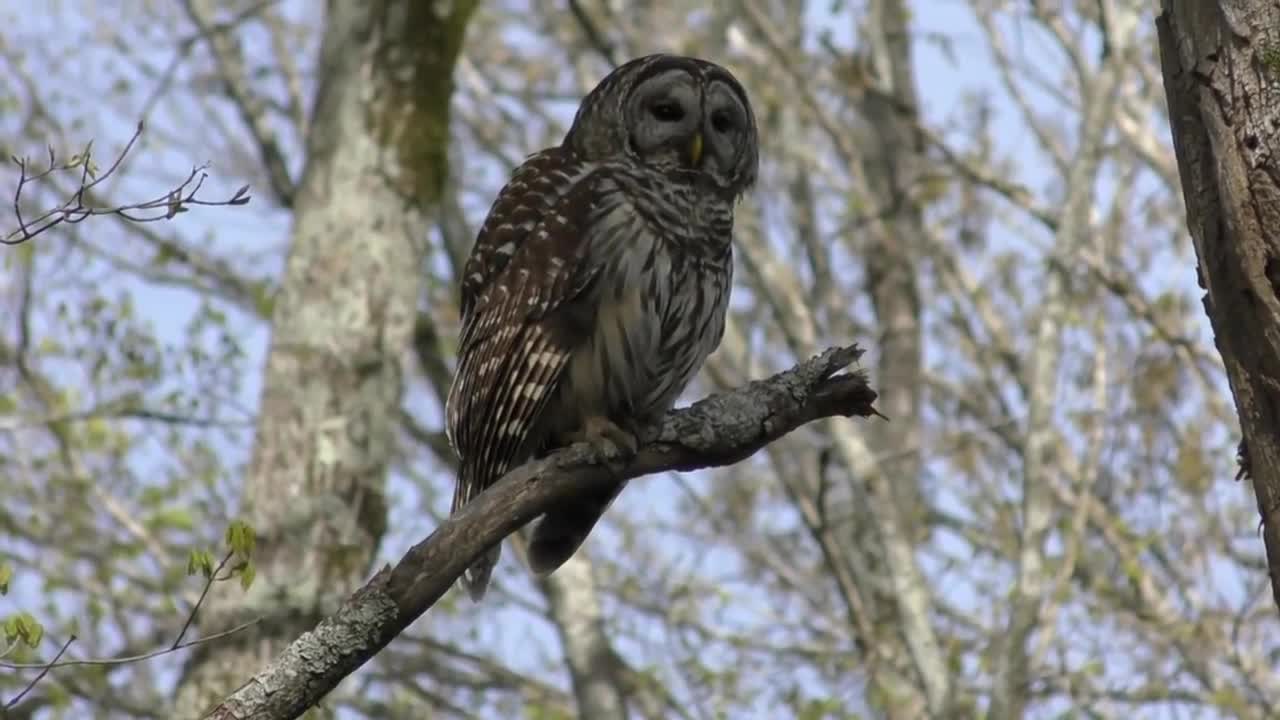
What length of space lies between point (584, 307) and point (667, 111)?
0.83 metres

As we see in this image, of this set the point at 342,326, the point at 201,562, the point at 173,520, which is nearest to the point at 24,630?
the point at 201,562

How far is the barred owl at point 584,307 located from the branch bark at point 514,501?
1.32 ft

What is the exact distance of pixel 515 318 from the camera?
4.50 m

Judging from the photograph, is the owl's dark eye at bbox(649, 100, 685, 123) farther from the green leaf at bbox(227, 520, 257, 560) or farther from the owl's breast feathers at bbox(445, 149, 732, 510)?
the green leaf at bbox(227, 520, 257, 560)

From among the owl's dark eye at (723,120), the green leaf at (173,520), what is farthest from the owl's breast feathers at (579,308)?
the green leaf at (173,520)

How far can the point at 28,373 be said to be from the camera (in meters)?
9.16

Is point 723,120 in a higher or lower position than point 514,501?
higher

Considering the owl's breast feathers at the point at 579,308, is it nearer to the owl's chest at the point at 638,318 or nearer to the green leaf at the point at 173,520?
the owl's chest at the point at 638,318

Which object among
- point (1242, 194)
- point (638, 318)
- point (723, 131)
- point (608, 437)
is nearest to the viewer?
point (1242, 194)

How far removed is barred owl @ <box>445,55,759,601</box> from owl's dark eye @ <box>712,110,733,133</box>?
14 cm

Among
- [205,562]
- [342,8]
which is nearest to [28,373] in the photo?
[342,8]

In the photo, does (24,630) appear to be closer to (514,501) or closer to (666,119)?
(514,501)

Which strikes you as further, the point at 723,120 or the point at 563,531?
the point at 723,120

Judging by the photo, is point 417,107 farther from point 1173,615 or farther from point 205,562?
point 1173,615
